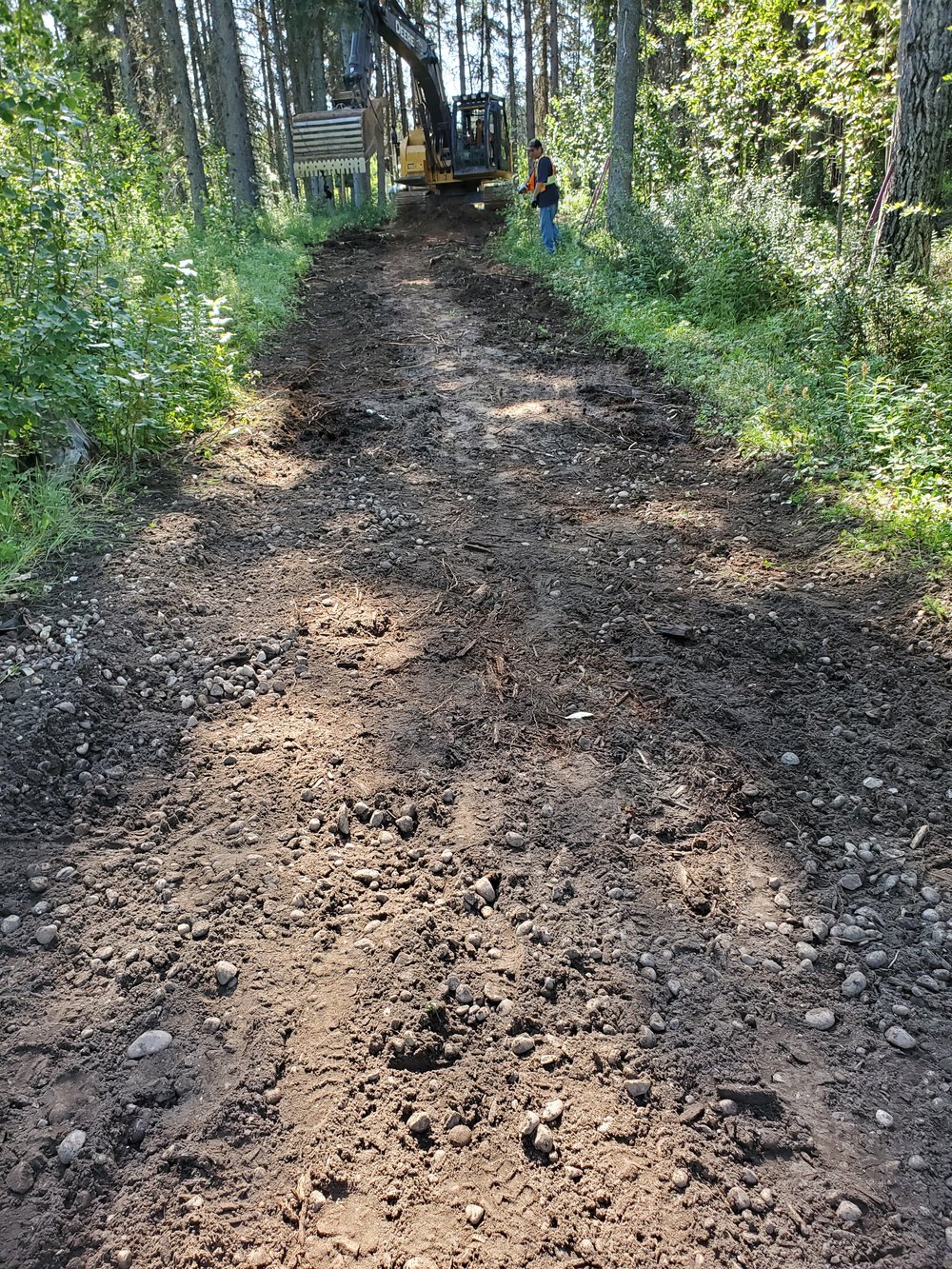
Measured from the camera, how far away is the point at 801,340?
725 centimetres

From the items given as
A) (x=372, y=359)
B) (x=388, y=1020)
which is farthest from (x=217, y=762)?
(x=372, y=359)

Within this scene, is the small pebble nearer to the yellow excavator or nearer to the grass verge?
the grass verge

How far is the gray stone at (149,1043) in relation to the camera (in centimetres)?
224

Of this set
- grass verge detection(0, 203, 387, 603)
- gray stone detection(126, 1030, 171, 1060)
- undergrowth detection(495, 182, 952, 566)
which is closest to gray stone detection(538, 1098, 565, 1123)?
gray stone detection(126, 1030, 171, 1060)

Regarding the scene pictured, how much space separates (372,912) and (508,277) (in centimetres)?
1203

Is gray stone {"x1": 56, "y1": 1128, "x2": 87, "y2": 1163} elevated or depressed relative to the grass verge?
depressed

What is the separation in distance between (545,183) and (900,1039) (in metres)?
14.1

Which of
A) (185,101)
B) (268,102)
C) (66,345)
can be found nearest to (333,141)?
(185,101)

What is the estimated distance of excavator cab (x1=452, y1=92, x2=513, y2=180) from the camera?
19688mm

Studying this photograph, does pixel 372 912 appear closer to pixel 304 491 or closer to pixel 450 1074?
pixel 450 1074

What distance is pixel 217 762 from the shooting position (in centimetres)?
332

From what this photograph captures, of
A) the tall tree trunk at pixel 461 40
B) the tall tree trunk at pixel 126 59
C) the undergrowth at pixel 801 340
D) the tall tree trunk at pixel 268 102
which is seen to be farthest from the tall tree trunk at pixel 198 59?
the undergrowth at pixel 801 340

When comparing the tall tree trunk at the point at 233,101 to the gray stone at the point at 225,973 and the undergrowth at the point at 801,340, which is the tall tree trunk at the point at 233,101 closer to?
the undergrowth at the point at 801,340

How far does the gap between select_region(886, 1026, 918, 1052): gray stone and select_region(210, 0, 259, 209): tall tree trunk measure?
16793 mm
